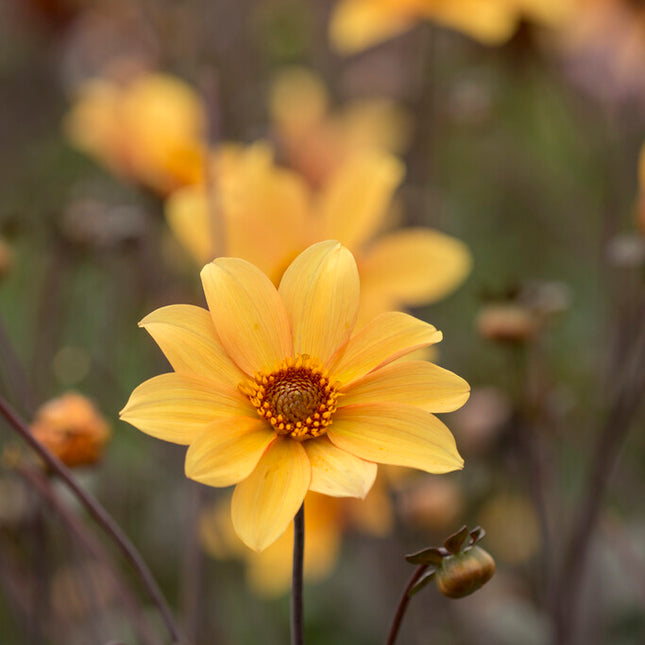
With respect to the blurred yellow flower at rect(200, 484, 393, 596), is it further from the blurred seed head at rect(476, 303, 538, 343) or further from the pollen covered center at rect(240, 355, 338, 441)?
the pollen covered center at rect(240, 355, 338, 441)

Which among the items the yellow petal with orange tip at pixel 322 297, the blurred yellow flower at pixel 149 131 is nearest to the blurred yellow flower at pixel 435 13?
the blurred yellow flower at pixel 149 131

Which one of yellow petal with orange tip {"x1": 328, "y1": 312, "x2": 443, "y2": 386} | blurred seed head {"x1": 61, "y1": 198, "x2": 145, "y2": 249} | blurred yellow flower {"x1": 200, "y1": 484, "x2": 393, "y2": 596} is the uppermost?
blurred seed head {"x1": 61, "y1": 198, "x2": 145, "y2": 249}

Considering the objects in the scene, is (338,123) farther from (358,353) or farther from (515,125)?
(358,353)

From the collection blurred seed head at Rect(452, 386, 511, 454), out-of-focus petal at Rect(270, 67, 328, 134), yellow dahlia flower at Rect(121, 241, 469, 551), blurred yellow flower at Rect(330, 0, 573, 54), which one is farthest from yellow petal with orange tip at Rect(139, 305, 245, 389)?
out-of-focus petal at Rect(270, 67, 328, 134)

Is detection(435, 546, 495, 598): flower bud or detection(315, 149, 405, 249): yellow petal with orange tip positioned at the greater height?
detection(315, 149, 405, 249): yellow petal with orange tip

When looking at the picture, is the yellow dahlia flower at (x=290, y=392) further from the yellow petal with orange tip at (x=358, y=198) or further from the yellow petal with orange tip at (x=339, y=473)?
the yellow petal with orange tip at (x=358, y=198)

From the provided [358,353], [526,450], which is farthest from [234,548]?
[358,353]
